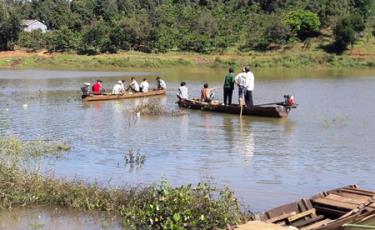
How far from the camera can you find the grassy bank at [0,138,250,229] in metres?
8.99

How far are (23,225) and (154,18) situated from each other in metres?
69.7

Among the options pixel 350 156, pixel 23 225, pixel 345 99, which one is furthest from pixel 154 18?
pixel 23 225

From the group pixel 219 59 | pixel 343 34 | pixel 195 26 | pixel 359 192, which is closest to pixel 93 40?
pixel 195 26

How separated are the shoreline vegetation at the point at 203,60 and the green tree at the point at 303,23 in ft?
12.9

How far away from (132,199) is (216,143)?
732 centimetres

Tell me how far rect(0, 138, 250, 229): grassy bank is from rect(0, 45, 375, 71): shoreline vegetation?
161 ft

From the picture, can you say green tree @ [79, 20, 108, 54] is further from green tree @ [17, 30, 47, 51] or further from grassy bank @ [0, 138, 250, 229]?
grassy bank @ [0, 138, 250, 229]

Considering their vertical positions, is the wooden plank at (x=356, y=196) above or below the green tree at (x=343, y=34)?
below

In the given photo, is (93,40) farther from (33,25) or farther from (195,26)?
(33,25)

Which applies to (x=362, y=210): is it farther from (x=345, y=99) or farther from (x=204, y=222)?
(x=345, y=99)

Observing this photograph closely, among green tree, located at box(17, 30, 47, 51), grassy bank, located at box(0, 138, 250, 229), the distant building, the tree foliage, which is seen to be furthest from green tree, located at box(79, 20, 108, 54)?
grassy bank, located at box(0, 138, 250, 229)

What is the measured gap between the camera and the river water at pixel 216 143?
12953 mm

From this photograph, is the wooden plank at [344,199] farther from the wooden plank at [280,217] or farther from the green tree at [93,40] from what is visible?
the green tree at [93,40]

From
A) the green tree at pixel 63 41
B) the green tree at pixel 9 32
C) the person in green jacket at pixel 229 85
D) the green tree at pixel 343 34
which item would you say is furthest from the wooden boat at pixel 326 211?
the green tree at pixel 9 32
